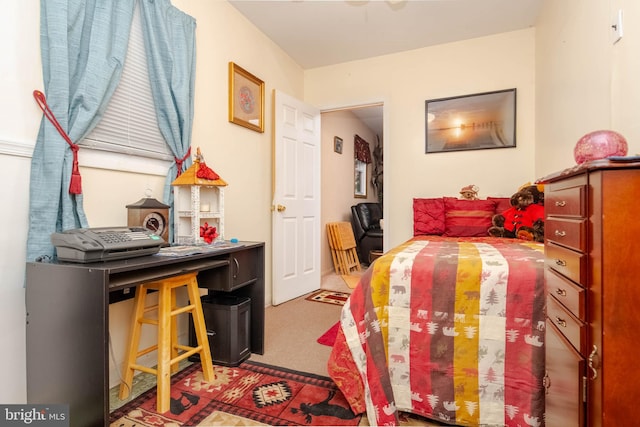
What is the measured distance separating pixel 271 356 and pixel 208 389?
1.60ft

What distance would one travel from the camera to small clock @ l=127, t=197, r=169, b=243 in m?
1.83

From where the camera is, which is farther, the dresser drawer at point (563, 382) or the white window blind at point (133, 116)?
the white window blind at point (133, 116)

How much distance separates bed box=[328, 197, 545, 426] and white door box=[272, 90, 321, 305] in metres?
1.86

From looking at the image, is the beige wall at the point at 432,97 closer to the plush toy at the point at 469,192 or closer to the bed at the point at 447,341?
the plush toy at the point at 469,192

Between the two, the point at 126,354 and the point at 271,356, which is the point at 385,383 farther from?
the point at 126,354

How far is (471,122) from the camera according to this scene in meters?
3.37

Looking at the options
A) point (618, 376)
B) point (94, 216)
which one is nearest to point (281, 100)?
point (94, 216)

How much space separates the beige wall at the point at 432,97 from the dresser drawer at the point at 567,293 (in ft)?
8.14

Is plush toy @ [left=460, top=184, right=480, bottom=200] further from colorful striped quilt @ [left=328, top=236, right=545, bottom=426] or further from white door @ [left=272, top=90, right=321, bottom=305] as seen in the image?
colorful striped quilt @ [left=328, top=236, right=545, bottom=426]

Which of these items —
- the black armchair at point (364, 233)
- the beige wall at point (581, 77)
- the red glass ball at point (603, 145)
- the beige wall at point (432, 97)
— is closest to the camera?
the red glass ball at point (603, 145)

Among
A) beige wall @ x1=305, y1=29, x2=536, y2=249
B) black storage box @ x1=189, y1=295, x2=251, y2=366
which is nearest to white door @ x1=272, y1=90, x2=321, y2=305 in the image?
beige wall @ x1=305, y1=29, x2=536, y2=249

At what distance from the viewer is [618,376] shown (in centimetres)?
73

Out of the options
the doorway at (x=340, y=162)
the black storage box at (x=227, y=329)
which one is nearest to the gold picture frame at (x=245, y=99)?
the doorway at (x=340, y=162)

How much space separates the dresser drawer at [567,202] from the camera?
32.4 inches
